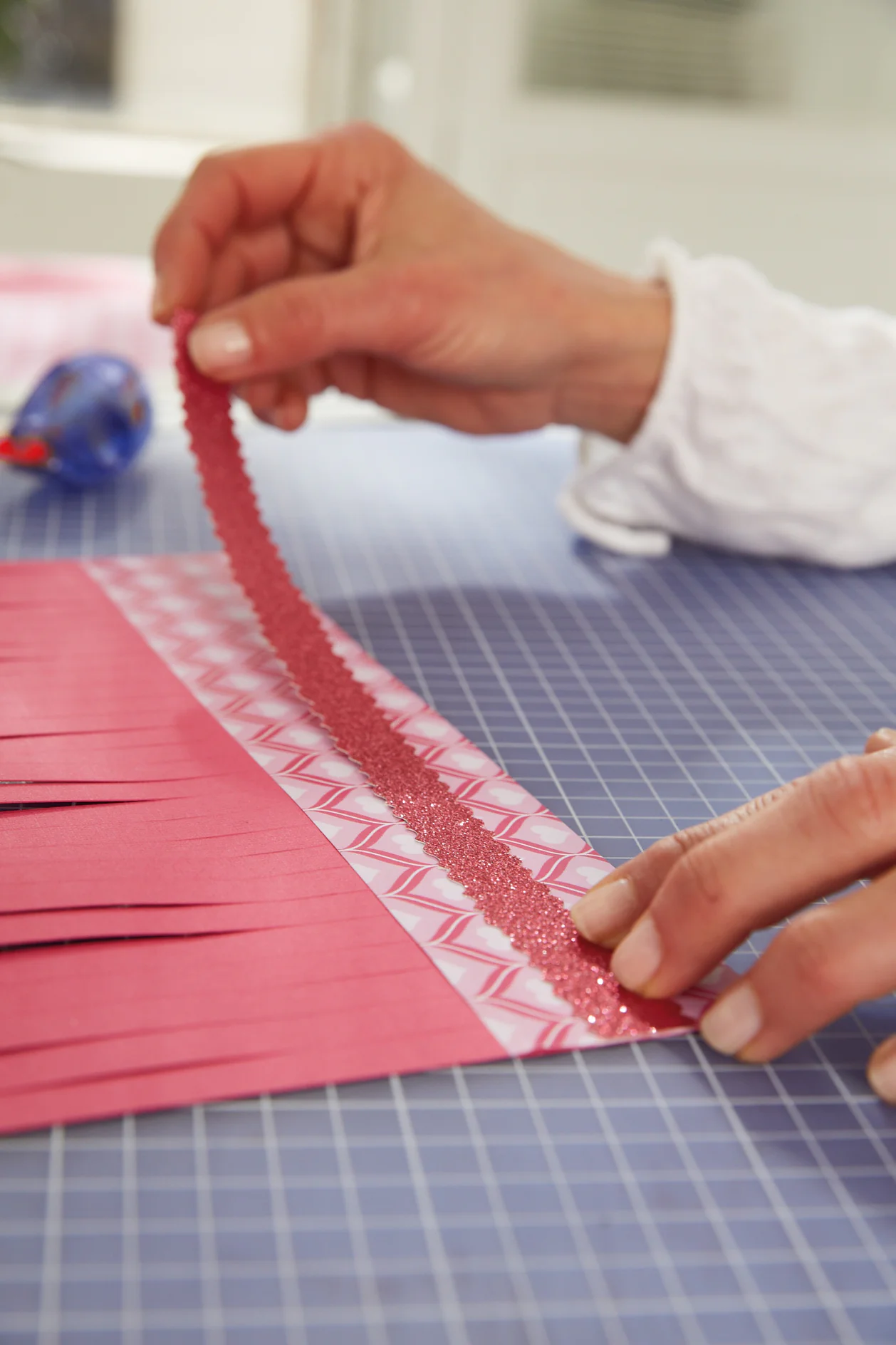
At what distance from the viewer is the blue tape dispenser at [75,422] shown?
1147mm

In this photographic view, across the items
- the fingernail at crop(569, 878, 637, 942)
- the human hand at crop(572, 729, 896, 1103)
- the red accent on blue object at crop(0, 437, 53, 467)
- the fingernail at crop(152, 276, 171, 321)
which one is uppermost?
the fingernail at crop(152, 276, 171, 321)

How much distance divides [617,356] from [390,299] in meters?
0.24

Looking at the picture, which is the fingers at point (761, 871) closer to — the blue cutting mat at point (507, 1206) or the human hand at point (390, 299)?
the blue cutting mat at point (507, 1206)

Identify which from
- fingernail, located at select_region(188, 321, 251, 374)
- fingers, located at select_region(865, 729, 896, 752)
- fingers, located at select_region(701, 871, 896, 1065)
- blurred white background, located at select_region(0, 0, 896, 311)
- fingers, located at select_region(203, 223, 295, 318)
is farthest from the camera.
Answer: blurred white background, located at select_region(0, 0, 896, 311)

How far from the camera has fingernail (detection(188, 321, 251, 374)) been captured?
95cm

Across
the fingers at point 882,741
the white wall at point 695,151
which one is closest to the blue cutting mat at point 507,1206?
the fingers at point 882,741

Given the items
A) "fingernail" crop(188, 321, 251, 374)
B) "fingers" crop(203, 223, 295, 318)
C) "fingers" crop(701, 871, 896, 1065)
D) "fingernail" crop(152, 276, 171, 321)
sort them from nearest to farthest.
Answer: "fingers" crop(701, 871, 896, 1065), "fingernail" crop(188, 321, 251, 374), "fingernail" crop(152, 276, 171, 321), "fingers" crop(203, 223, 295, 318)

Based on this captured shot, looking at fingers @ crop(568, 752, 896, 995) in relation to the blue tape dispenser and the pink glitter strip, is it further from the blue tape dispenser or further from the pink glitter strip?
the blue tape dispenser

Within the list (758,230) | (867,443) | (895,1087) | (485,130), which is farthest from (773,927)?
(758,230)

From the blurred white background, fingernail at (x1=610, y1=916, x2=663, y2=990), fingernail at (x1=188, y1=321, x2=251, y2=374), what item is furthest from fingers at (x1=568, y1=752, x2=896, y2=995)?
the blurred white background

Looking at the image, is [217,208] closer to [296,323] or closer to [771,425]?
[296,323]

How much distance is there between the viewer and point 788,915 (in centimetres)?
59

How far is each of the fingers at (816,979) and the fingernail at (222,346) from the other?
0.59 meters

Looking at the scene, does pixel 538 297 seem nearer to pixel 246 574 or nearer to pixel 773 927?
pixel 246 574
